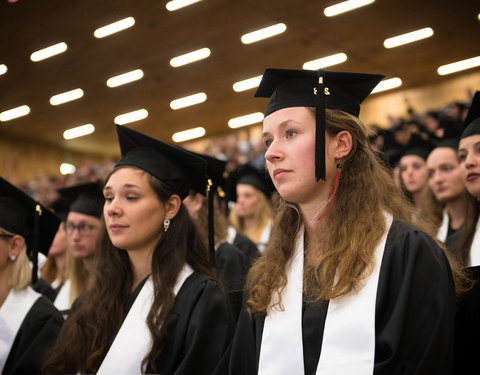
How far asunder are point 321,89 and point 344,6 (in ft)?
11.6

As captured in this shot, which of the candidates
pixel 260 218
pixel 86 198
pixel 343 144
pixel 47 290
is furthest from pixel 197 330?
pixel 260 218

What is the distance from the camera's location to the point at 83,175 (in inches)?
420

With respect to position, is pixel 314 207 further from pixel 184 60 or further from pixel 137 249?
pixel 184 60

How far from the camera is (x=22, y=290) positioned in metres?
3.56

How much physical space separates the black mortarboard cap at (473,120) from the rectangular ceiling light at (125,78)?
4.97m

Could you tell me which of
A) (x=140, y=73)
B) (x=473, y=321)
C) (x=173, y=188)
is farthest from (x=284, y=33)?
(x=473, y=321)

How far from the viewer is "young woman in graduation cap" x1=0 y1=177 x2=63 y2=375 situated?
3.26 m

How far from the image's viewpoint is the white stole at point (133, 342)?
266 cm

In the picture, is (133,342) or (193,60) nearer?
(133,342)

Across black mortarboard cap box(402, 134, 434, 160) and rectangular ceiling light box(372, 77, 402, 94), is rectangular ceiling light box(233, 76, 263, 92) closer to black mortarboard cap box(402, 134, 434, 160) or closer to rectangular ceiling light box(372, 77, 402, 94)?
rectangular ceiling light box(372, 77, 402, 94)

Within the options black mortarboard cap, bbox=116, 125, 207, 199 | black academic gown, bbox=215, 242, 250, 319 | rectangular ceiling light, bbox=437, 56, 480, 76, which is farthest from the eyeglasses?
rectangular ceiling light, bbox=437, 56, 480, 76

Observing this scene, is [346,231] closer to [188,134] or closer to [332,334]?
[332,334]

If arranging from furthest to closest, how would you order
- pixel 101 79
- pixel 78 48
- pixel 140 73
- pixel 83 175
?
pixel 83 175, pixel 140 73, pixel 101 79, pixel 78 48

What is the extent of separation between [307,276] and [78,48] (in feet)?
13.7
